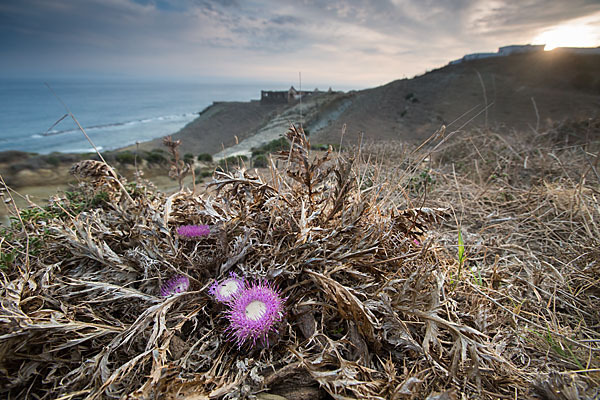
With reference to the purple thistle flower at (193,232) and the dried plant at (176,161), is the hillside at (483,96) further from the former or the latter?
the purple thistle flower at (193,232)

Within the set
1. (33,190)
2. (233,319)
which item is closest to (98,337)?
(233,319)

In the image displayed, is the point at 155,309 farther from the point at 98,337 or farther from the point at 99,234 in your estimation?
the point at 99,234

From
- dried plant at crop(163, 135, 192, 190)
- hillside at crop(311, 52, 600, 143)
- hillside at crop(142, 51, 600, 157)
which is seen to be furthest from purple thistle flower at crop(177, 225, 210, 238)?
hillside at crop(311, 52, 600, 143)

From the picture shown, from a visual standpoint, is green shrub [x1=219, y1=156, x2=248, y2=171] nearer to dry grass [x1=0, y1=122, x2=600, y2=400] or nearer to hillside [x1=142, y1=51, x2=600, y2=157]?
dry grass [x1=0, y1=122, x2=600, y2=400]

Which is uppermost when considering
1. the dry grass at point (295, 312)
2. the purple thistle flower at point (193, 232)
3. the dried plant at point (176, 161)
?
the dried plant at point (176, 161)

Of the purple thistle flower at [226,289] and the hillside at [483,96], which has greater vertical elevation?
the hillside at [483,96]

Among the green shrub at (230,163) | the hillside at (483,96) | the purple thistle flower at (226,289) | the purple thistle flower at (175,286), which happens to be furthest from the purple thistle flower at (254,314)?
the hillside at (483,96)
